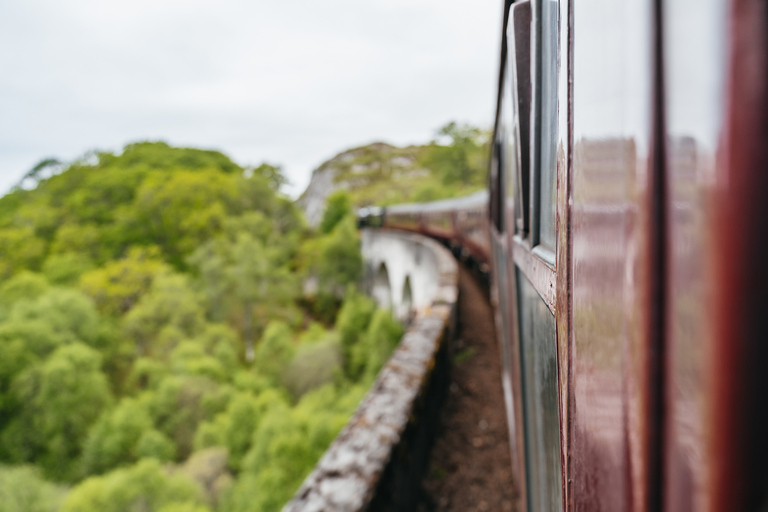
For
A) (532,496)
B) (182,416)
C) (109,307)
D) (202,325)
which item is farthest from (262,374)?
(532,496)

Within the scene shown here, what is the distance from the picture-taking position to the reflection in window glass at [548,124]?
0.87 meters

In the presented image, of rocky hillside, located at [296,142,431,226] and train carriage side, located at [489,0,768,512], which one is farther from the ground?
rocky hillside, located at [296,142,431,226]

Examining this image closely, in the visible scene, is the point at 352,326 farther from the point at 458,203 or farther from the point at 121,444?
the point at 458,203

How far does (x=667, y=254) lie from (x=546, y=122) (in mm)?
741

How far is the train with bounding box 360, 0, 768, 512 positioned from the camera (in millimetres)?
230

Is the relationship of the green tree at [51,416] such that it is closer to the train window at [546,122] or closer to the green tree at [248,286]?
the green tree at [248,286]

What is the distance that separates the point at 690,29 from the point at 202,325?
1220 inches

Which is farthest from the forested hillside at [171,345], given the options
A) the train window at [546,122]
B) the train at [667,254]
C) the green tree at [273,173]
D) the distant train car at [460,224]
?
the green tree at [273,173]

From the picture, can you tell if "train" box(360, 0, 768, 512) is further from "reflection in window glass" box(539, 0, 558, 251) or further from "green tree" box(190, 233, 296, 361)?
"green tree" box(190, 233, 296, 361)

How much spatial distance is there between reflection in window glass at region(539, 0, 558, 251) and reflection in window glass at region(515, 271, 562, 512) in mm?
200

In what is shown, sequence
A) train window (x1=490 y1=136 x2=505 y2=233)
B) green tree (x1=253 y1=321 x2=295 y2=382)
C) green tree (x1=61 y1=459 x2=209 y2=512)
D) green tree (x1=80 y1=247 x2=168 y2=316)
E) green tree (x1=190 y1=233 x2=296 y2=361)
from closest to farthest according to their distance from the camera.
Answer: train window (x1=490 y1=136 x2=505 y2=233) < green tree (x1=61 y1=459 x2=209 y2=512) < green tree (x1=253 y1=321 x2=295 y2=382) < green tree (x1=80 y1=247 x2=168 y2=316) < green tree (x1=190 y1=233 x2=296 y2=361)

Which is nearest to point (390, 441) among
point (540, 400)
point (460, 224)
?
point (540, 400)

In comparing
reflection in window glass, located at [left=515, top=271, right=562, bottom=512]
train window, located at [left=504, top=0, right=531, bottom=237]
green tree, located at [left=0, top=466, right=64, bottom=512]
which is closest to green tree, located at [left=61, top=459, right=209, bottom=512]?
green tree, located at [left=0, top=466, right=64, bottom=512]

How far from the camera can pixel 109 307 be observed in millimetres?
28609
